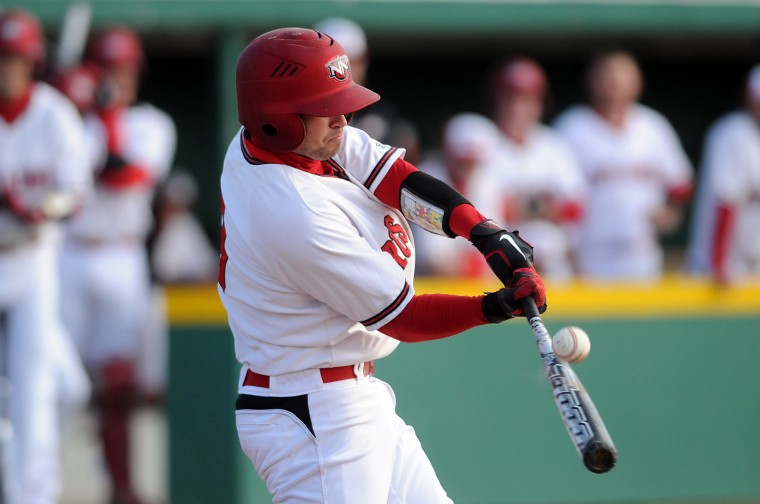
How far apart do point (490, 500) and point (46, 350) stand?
2253 millimetres

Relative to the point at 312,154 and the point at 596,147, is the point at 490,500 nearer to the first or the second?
the point at 596,147

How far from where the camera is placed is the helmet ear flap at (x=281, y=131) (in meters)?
3.33

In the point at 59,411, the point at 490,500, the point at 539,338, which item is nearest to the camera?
the point at 539,338

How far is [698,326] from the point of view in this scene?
20.7ft

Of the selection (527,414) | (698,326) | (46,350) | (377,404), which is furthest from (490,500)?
(377,404)

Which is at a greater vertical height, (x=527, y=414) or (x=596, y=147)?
(x=596, y=147)

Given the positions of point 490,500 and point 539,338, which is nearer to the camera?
point 539,338

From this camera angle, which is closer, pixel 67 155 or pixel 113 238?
pixel 67 155

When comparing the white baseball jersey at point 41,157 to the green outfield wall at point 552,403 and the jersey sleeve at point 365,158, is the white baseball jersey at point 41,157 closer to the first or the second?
the green outfield wall at point 552,403

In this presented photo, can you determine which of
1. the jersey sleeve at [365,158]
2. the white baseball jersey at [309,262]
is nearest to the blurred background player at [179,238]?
the jersey sleeve at [365,158]

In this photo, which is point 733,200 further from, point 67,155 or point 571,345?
point 571,345

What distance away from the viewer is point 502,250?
10.7 ft

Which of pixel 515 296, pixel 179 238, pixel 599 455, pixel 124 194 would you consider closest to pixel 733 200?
pixel 124 194

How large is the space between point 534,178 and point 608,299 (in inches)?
47.6
